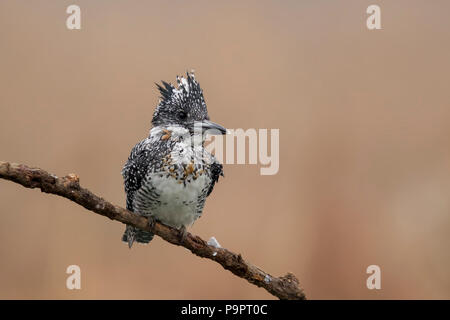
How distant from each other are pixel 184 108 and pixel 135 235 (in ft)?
2.87

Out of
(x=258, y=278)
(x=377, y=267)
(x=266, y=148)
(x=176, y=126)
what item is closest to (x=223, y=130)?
(x=176, y=126)

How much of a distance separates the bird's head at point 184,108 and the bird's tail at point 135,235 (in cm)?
66

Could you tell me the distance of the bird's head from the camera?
274cm

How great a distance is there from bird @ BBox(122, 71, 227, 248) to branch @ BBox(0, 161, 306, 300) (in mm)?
85

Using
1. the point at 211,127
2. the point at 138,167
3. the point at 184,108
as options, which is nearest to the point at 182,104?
the point at 184,108

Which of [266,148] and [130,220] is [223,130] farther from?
[266,148]

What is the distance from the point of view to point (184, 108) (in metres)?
2.77

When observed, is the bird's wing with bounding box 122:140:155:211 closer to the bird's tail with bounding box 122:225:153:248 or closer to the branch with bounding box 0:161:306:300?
the branch with bounding box 0:161:306:300

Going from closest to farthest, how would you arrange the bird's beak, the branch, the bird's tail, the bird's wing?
1. the branch
2. the bird's beak
3. the bird's wing
4. the bird's tail

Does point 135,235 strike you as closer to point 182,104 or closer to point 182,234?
point 182,234

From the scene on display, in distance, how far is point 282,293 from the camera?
8.45 feet

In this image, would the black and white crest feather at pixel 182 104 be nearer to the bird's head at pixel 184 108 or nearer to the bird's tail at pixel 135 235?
the bird's head at pixel 184 108

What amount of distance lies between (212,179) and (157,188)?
0.33 meters

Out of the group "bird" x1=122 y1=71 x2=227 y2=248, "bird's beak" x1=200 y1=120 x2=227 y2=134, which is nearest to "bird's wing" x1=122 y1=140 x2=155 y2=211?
"bird" x1=122 y1=71 x2=227 y2=248
